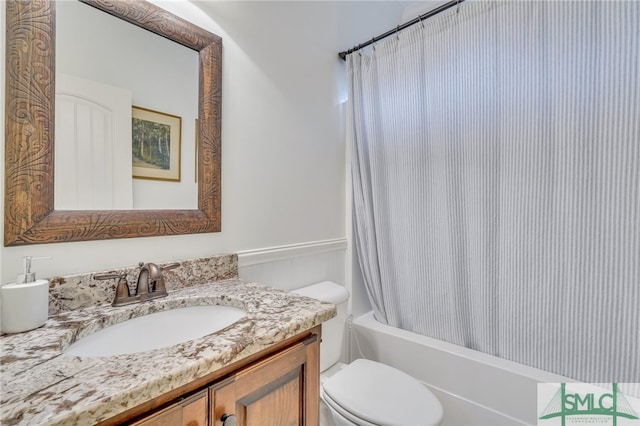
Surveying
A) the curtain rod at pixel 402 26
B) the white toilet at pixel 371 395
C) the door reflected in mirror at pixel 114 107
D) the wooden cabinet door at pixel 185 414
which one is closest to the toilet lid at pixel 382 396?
the white toilet at pixel 371 395

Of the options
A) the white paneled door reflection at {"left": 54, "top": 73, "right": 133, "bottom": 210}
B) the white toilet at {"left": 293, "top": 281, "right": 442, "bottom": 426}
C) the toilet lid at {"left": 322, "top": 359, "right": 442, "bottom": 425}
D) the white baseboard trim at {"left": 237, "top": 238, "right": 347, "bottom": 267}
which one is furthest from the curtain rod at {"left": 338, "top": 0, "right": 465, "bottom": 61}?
the toilet lid at {"left": 322, "top": 359, "right": 442, "bottom": 425}

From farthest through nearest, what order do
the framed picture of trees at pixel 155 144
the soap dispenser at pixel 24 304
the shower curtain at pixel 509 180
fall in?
the shower curtain at pixel 509 180 → the framed picture of trees at pixel 155 144 → the soap dispenser at pixel 24 304

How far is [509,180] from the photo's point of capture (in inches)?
51.9

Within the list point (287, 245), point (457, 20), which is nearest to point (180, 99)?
point (287, 245)

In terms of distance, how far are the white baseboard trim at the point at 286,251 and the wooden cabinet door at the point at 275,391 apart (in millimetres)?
554

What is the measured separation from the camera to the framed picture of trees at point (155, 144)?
3.11 ft

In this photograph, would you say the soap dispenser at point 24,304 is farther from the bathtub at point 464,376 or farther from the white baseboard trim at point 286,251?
the bathtub at point 464,376

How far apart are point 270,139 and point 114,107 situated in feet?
2.01

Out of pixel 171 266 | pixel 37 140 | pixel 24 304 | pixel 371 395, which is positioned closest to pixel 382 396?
pixel 371 395

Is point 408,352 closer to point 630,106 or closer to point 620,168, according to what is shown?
point 620,168

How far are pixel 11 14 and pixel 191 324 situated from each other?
3.05ft

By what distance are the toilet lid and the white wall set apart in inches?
26.4

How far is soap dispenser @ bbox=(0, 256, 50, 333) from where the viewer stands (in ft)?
2.07

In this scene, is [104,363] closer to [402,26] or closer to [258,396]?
[258,396]
